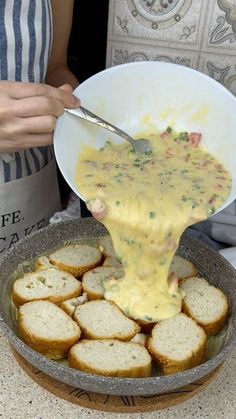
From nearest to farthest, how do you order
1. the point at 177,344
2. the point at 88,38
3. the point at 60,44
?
1. the point at 177,344
2. the point at 60,44
3. the point at 88,38

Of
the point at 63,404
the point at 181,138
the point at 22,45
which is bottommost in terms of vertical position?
the point at 63,404

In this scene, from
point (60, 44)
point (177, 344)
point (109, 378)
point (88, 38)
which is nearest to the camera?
point (109, 378)

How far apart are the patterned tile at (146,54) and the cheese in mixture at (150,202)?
10.7 inches

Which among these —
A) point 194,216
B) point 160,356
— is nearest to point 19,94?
point 194,216

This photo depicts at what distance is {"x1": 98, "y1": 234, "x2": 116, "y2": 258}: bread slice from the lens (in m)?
1.02

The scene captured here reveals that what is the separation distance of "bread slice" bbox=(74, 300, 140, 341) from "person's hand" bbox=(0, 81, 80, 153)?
275mm

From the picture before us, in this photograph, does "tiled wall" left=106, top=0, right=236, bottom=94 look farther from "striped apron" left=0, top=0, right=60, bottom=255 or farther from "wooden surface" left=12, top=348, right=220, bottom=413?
"wooden surface" left=12, top=348, right=220, bottom=413

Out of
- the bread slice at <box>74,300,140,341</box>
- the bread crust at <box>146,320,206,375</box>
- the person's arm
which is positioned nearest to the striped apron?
the person's arm

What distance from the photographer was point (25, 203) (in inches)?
46.1

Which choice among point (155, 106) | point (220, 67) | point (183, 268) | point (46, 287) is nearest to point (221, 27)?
point (220, 67)

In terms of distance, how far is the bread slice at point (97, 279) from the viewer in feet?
3.07

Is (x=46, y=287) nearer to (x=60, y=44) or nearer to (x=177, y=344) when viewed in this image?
(x=177, y=344)

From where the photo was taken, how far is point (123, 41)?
3.88 ft

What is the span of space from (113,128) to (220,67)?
35 centimetres
